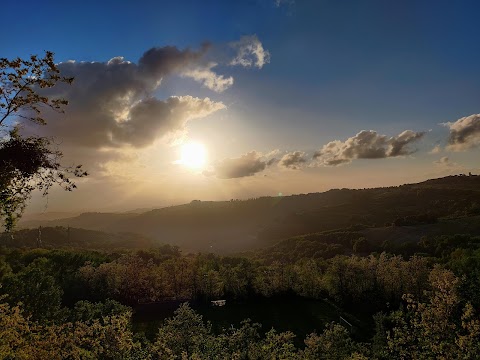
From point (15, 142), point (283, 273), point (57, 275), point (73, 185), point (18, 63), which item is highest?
point (18, 63)

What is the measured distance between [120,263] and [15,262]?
37863 millimetres

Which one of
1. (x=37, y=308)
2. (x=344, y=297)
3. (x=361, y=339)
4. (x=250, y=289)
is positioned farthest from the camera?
(x=250, y=289)

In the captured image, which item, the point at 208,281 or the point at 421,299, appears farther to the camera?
the point at 208,281

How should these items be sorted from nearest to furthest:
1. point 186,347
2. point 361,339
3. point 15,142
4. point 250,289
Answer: point 15,142 → point 186,347 → point 361,339 → point 250,289

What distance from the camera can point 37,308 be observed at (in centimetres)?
6694

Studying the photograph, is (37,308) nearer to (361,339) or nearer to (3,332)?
(3,332)

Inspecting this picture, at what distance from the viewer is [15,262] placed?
424ft

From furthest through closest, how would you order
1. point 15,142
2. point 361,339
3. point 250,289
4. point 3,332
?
1. point 250,289
2. point 361,339
3. point 3,332
4. point 15,142

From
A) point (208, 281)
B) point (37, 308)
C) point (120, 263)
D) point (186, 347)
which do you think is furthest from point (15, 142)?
point (120, 263)

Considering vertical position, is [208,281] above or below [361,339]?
above

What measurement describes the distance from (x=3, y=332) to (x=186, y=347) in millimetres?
25829

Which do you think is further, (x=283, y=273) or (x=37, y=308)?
(x=283, y=273)

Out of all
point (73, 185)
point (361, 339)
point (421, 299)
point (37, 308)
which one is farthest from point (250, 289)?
point (73, 185)

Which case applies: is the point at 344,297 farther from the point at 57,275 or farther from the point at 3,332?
the point at 3,332
